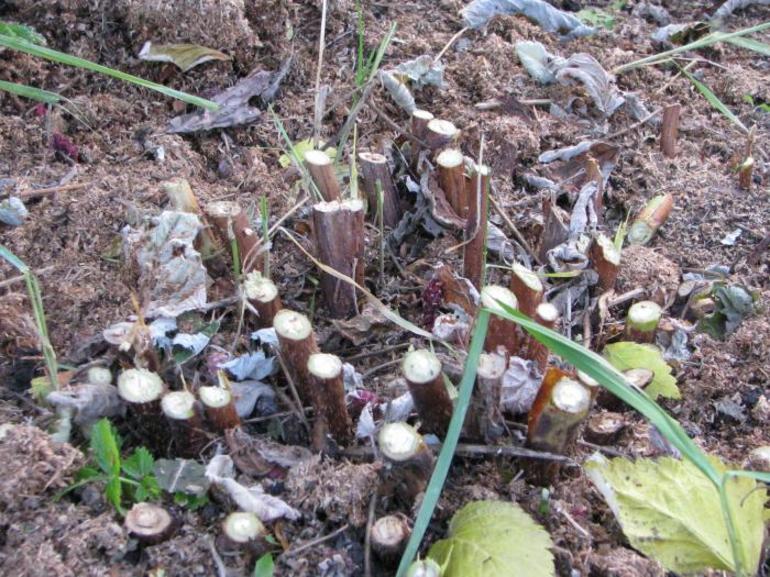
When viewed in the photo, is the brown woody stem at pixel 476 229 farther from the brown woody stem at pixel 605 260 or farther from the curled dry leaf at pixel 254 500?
the curled dry leaf at pixel 254 500

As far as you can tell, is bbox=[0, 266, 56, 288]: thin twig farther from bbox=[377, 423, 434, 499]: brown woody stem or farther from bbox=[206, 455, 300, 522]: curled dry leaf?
bbox=[377, 423, 434, 499]: brown woody stem

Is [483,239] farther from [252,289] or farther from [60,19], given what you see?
[60,19]

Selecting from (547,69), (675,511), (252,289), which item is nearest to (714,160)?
(547,69)

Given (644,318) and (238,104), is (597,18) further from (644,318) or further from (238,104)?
(644,318)

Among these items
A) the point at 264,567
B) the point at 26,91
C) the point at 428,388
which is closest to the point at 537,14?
the point at 26,91

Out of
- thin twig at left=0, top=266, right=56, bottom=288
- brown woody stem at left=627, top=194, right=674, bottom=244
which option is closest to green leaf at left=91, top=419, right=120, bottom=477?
thin twig at left=0, top=266, right=56, bottom=288

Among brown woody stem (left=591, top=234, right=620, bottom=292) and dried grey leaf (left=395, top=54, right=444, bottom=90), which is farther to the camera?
dried grey leaf (left=395, top=54, right=444, bottom=90)
